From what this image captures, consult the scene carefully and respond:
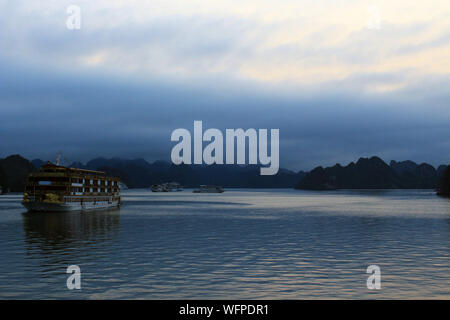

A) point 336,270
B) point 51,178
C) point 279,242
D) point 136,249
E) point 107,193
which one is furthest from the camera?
point 107,193

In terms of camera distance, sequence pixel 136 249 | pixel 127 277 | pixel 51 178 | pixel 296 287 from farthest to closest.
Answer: pixel 51 178 < pixel 136 249 < pixel 127 277 < pixel 296 287

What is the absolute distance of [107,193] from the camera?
133 meters

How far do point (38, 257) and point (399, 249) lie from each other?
3293cm

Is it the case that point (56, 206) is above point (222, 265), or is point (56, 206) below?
below

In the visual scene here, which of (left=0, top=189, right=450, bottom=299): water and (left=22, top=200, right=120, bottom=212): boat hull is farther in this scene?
(left=22, top=200, right=120, bottom=212): boat hull

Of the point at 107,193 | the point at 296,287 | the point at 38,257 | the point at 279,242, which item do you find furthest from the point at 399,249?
the point at 107,193

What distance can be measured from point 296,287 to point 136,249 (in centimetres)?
Answer: 2064

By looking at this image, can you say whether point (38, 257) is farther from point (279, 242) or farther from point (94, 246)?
point (279, 242)

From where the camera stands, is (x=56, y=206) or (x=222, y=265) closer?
(x=222, y=265)

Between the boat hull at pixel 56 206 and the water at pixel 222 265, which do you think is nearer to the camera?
the water at pixel 222 265

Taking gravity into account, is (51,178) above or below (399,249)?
above
